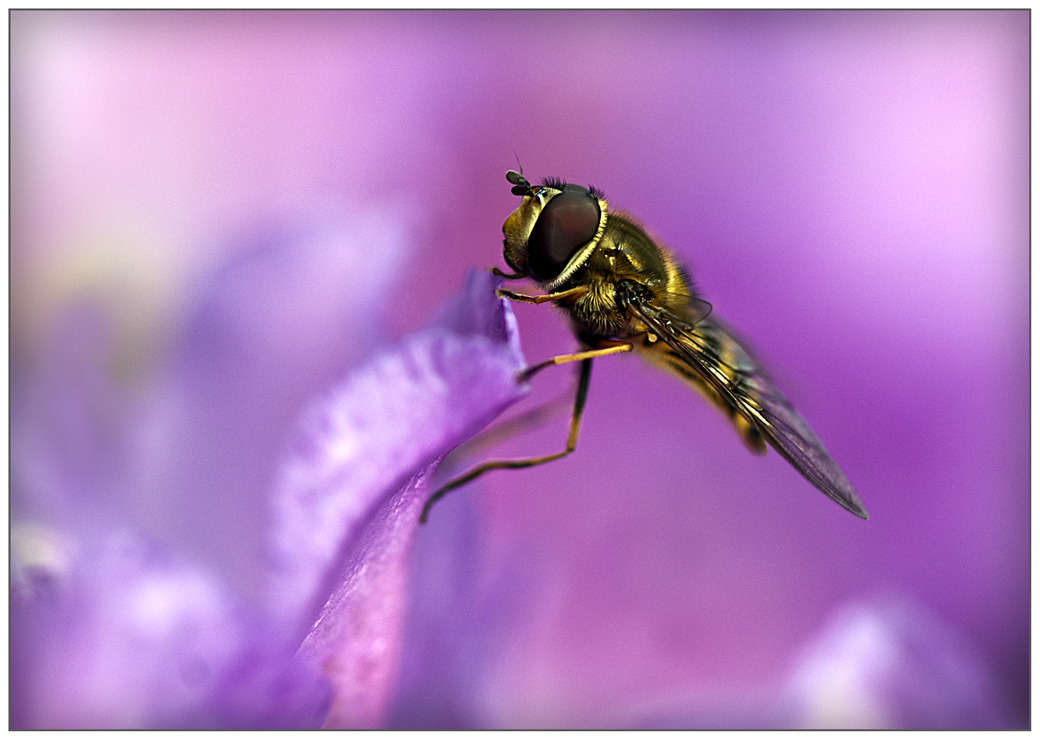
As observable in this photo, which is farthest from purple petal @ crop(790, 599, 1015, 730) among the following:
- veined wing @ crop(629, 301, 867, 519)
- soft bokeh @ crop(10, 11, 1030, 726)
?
veined wing @ crop(629, 301, 867, 519)

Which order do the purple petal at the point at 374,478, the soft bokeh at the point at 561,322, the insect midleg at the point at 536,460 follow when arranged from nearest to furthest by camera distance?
the purple petal at the point at 374,478, the insect midleg at the point at 536,460, the soft bokeh at the point at 561,322

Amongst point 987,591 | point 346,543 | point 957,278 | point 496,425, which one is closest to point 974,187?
point 957,278

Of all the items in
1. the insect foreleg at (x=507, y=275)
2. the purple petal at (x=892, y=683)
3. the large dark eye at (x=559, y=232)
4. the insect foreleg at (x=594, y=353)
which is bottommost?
the purple petal at (x=892, y=683)

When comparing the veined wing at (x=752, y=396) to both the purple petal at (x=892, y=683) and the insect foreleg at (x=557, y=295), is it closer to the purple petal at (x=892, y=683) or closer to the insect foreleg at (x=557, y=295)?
the insect foreleg at (x=557, y=295)

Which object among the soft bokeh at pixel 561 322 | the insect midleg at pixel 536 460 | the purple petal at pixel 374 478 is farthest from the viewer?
the soft bokeh at pixel 561 322

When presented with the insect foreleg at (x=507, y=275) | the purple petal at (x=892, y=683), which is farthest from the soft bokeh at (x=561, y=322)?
the insect foreleg at (x=507, y=275)

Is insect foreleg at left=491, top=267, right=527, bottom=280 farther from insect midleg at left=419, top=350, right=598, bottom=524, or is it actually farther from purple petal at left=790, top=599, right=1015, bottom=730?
purple petal at left=790, top=599, right=1015, bottom=730

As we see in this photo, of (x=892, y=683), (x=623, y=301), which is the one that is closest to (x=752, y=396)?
(x=623, y=301)

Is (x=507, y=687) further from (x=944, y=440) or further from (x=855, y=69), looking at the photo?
(x=855, y=69)
